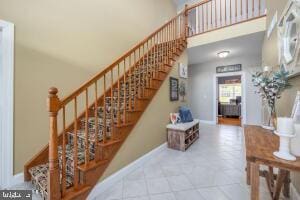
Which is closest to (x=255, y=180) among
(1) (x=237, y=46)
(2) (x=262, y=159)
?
(2) (x=262, y=159)

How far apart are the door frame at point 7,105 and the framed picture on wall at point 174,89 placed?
2.82m

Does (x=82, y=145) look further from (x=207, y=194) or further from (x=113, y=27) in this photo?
(x=113, y=27)

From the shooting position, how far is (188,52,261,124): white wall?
5.32 m

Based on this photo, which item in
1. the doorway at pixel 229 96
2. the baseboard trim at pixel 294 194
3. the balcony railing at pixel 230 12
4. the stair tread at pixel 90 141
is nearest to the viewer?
the baseboard trim at pixel 294 194

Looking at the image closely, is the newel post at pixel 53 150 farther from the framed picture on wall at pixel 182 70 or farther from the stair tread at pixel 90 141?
the framed picture on wall at pixel 182 70

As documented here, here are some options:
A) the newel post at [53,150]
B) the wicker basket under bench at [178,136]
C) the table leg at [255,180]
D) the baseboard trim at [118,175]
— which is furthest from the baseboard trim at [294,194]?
the newel post at [53,150]

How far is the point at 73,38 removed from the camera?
8.41ft

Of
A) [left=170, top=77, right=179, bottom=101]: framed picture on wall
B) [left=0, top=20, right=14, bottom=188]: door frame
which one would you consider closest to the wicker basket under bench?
[left=170, top=77, right=179, bottom=101]: framed picture on wall

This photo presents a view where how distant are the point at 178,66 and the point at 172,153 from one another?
2.18 metres

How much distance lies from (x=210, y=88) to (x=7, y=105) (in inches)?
241

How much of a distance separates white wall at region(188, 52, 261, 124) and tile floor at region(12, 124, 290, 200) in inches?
111

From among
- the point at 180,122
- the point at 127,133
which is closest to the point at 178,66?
the point at 180,122

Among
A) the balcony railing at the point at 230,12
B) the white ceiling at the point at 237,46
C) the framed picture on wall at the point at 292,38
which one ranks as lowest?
the framed picture on wall at the point at 292,38

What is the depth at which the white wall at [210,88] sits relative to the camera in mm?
5316
